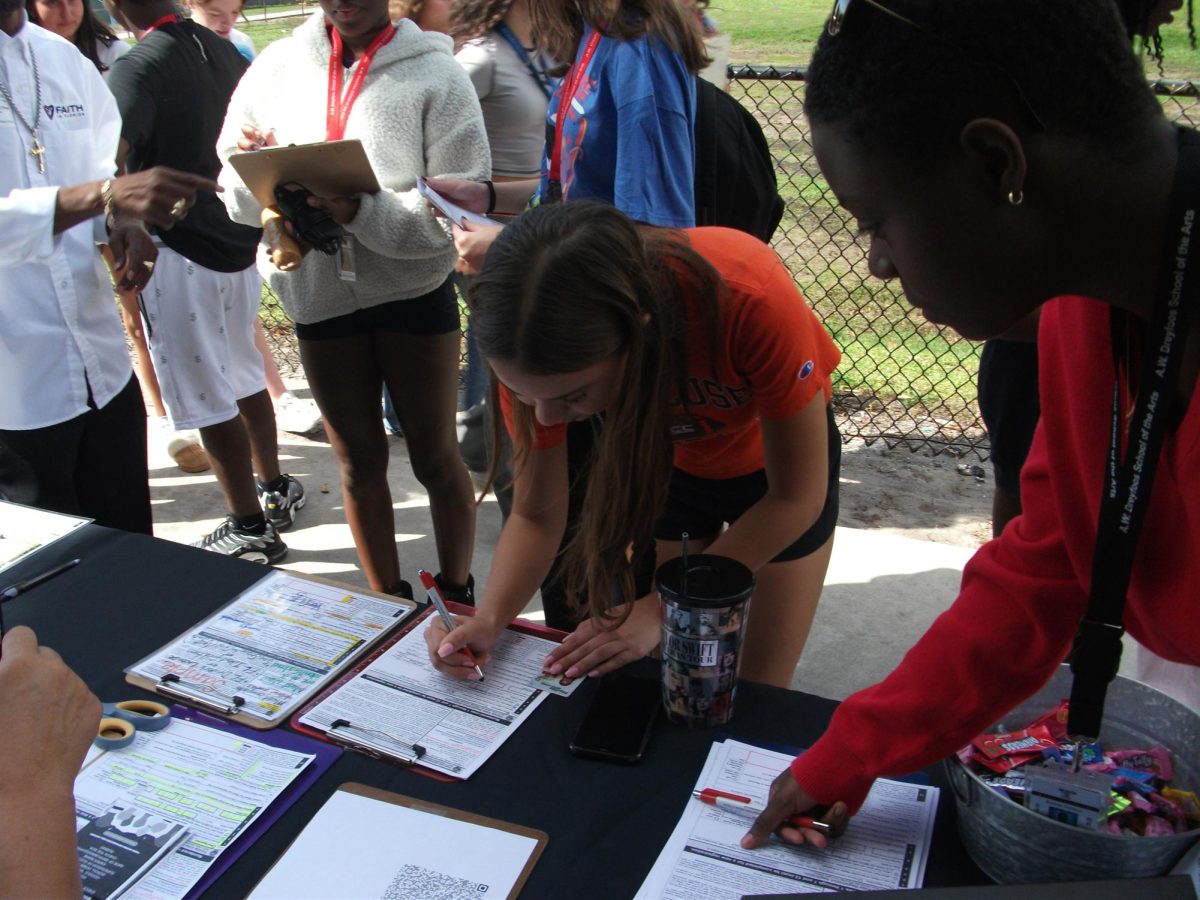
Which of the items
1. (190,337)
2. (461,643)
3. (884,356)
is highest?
(461,643)

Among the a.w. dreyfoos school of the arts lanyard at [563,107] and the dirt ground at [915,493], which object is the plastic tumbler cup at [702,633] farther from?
the dirt ground at [915,493]

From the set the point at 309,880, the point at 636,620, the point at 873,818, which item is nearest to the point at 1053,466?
the point at 873,818

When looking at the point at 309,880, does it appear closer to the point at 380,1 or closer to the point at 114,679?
the point at 114,679

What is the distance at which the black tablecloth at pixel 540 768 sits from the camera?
42.3 inches

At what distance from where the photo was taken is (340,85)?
7.67 ft

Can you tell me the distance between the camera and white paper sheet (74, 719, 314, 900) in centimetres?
108

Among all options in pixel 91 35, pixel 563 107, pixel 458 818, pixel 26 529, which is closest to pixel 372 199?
pixel 563 107

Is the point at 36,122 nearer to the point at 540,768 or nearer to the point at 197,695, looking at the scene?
the point at 197,695

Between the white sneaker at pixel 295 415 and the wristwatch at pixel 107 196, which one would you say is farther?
the white sneaker at pixel 295 415

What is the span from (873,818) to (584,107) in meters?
1.54

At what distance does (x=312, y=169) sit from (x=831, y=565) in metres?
1.88

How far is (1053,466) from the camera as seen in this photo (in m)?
0.97

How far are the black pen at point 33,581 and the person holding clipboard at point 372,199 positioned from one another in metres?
0.89

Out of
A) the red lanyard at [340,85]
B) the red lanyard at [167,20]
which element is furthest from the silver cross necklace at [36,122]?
Result: the red lanyard at [167,20]
